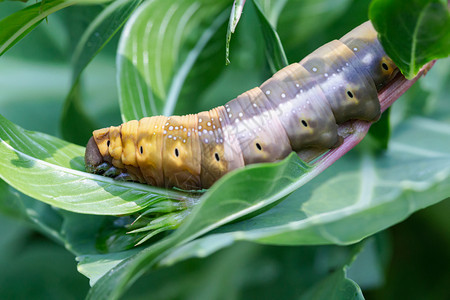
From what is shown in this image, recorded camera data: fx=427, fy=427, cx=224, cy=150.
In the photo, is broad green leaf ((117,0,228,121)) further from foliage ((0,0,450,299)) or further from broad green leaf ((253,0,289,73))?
broad green leaf ((253,0,289,73))

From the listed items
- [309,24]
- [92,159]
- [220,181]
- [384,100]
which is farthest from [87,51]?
[384,100]

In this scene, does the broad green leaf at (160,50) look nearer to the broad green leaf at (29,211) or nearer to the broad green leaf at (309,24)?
the broad green leaf at (309,24)

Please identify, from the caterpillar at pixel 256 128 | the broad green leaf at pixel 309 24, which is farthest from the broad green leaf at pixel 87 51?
the broad green leaf at pixel 309 24

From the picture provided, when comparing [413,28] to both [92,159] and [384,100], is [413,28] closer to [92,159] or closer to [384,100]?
[384,100]

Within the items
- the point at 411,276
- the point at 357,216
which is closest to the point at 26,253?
the point at 357,216

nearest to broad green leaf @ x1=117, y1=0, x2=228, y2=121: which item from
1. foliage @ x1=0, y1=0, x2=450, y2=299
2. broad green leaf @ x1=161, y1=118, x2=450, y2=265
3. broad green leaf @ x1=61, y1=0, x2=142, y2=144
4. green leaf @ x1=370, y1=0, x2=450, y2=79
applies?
foliage @ x1=0, y1=0, x2=450, y2=299

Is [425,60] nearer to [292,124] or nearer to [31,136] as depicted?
[292,124]

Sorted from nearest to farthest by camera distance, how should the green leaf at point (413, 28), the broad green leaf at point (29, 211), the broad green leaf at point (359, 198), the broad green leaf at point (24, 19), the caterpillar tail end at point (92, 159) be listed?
the broad green leaf at point (359, 198)
the green leaf at point (413, 28)
the broad green leaf at point (24, 19)
the caterpillar tail end at point (92, 159)
the broad green leaf at point (29, 211)
